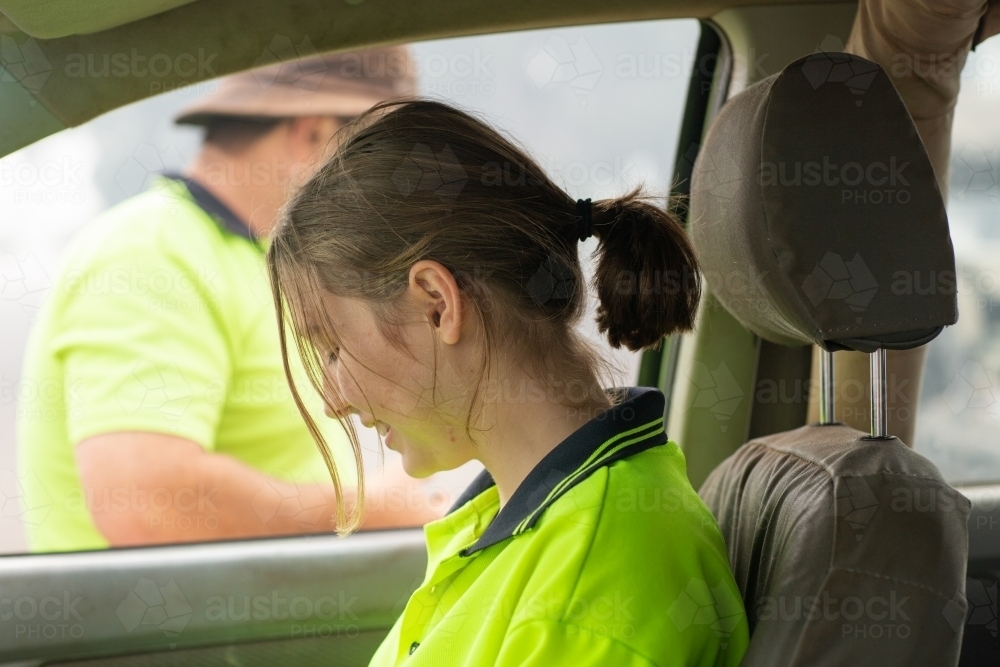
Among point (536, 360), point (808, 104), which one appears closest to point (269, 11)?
point (536, 360)

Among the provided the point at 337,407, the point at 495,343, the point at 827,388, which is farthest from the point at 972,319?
the point at 337,407

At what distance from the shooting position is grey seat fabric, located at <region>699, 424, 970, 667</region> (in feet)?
2.82

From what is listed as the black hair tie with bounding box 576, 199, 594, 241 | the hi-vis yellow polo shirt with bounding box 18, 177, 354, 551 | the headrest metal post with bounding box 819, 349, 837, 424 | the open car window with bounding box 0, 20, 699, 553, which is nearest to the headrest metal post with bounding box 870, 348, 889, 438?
the headrest metal post with bounding box 819, 349, 837, 424

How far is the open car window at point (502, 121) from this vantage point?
58.5 inches

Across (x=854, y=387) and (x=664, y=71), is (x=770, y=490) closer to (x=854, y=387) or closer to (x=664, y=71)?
(x=854, y=387)

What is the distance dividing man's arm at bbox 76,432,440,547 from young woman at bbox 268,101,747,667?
1.52ft

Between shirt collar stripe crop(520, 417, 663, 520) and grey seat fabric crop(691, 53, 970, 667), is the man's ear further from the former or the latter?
grey seat fabric crop(691, 53, 970, 667)

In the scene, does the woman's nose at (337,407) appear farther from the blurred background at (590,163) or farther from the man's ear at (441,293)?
the blurred background at (590,163)

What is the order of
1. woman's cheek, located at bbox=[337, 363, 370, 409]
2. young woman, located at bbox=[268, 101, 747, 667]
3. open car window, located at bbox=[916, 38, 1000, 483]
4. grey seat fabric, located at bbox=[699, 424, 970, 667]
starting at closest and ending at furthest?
grey seat fabric, located at bbox=[699, 424, 970, 667], young woman, located at bbox=[268, 101, 747, 667], woman's cheek, located at bbox=[337, 363, 370, 409], open car window, located at bbox=[916, 38, 1000, 483]

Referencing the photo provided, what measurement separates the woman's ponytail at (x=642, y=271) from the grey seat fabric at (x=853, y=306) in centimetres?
18

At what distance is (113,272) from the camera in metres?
1.60

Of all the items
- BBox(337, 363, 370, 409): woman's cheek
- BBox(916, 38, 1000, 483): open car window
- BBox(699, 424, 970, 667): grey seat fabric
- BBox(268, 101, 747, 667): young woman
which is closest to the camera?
BBox(699, 424, 970, 667): grey seat fabric

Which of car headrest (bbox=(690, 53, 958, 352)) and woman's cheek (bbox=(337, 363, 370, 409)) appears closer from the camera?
car headrest (bbox=(690, 53, 958, 352))

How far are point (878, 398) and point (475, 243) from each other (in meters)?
0.44
